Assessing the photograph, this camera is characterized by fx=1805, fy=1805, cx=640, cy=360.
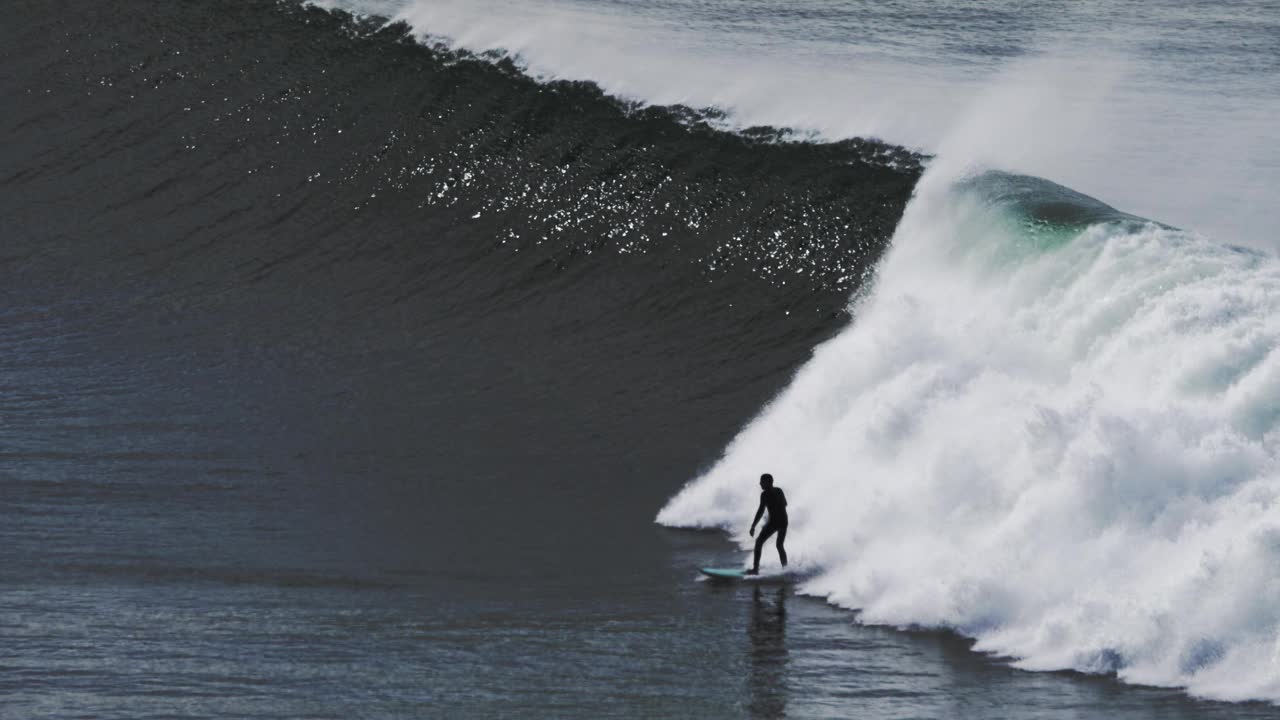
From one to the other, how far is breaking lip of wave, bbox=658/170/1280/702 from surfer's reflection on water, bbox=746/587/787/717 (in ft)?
1.64

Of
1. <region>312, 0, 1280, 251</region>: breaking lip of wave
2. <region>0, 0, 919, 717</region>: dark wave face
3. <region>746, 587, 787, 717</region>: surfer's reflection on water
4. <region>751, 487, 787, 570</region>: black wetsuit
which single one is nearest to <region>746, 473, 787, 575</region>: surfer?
<region>751, 487, 787, 570</region>: black wetsuit

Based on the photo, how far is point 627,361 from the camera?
18.2 meters

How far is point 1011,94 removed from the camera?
2502 cm

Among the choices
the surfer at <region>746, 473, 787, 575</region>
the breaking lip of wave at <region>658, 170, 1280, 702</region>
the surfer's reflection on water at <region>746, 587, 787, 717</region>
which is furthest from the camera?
the surfer at <region>746, 473, 787, 575</region>

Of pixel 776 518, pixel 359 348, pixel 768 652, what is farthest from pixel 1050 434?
pixel 359 348

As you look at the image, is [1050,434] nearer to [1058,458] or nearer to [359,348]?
[1058,458]

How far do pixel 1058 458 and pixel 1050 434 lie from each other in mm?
187

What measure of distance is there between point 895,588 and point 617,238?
29.4ft

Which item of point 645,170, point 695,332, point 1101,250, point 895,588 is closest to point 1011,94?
point 645,170

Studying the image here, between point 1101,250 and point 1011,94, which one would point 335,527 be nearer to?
point 1101,250

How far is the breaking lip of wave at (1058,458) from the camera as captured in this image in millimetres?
11023

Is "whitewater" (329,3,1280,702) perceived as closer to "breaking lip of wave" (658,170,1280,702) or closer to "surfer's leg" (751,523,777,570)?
"breaking lip of wave" (658,170,1280,702)

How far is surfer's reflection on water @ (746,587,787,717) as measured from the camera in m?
10.3

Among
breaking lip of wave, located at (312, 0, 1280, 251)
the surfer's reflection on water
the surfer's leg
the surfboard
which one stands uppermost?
breaking lip of wave, located at (312, 0, 1280, 251)
